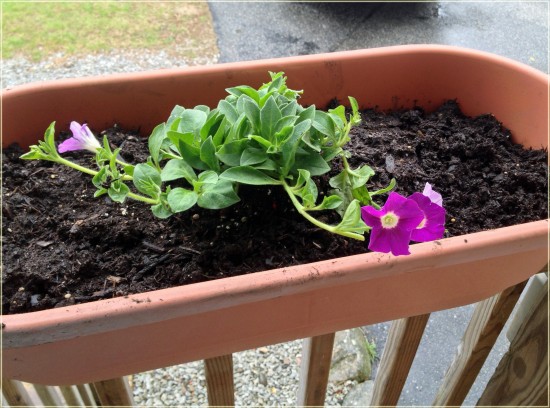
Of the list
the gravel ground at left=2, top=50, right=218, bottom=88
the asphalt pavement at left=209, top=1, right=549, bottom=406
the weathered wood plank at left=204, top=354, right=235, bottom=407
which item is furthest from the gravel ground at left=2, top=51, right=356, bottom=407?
the weathered wood plank at left=204, top=354, right=235, bottom=407

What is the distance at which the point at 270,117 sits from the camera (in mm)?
558

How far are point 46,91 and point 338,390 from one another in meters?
1.06

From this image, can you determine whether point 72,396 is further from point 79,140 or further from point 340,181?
point 340,181

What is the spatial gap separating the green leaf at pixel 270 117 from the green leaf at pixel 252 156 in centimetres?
2

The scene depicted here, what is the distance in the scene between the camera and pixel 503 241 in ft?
1.77

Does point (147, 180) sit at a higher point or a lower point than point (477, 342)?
higher

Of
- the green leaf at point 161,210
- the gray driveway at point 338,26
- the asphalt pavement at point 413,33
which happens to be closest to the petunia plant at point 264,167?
the green leaf at point 161,210

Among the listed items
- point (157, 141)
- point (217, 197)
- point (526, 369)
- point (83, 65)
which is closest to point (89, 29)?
point (83, 65)

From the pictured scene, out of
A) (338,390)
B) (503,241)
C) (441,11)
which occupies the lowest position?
(338,390)

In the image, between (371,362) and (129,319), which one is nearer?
(129,319)

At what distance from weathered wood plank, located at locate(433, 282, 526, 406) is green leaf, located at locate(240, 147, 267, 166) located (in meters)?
0.43

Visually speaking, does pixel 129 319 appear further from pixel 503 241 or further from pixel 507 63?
pixel 507 63

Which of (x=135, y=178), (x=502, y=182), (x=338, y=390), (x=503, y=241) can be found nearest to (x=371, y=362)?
(x=338, y=390)

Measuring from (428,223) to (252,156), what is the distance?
198 mm
